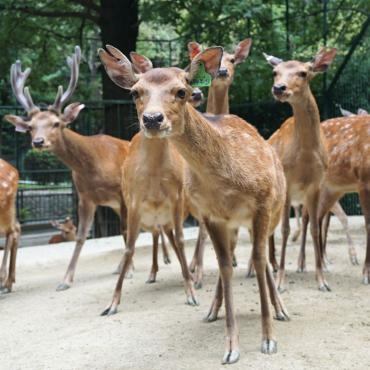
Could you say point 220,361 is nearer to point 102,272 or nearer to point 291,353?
point 291,353

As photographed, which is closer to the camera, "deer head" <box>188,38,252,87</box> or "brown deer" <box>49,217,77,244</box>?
"deer head" <box>188,38,252,87</box>

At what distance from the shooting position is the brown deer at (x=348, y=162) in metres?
6.02

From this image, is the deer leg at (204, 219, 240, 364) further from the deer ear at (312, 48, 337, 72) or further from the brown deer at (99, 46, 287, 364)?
the deer ear at (312, 48, 337, 72)

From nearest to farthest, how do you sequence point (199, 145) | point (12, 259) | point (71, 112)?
1. point (199, 145)
2. point (12, 259)
3. point (71, 112)

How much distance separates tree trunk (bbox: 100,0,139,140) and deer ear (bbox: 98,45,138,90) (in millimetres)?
7096

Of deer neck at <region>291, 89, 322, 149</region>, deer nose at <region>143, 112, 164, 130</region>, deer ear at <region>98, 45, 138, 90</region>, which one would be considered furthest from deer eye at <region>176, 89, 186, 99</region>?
deer neck at <region>291, 89, 322, 149</region>

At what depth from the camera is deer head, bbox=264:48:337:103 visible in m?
5.61

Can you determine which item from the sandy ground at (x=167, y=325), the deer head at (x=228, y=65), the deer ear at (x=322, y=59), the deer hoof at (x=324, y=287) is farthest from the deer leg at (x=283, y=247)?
the deer head at (x=228, y=65)

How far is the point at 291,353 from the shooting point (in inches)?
147

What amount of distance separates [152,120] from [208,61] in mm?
699

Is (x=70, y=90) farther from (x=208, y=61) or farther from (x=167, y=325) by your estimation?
→ (x=208, y=61)

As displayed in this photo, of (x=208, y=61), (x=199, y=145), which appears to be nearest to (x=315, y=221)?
(x=199, y=145)

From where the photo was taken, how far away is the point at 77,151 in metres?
7.05

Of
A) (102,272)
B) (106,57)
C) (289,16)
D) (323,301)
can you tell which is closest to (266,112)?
(289,16)
